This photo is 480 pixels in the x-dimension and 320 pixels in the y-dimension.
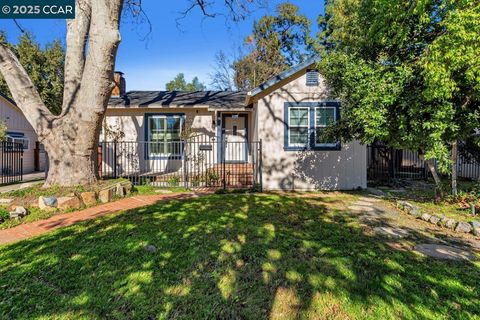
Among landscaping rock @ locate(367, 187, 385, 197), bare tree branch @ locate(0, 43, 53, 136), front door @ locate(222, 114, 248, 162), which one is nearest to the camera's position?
bare tree branch @ locate(0, 43, 53, 136)

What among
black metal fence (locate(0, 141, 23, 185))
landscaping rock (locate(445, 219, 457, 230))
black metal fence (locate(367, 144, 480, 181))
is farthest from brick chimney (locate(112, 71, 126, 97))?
landscaping rock (locate(445, 219, 457, 230))

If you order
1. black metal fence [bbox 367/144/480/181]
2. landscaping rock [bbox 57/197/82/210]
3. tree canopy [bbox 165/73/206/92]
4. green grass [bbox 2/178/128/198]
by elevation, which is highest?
tree canopy [bbox 165/73/206/92]

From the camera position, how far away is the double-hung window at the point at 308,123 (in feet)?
30.1

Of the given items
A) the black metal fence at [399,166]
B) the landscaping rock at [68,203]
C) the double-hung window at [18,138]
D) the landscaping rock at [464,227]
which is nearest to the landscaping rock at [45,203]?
the landscaping rock at [68,203]

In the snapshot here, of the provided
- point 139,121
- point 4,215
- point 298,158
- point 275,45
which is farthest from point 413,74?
point 275,45

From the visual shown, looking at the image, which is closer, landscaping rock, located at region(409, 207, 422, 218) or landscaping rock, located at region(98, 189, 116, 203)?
landscaping rock, located at region(409, 207, 422, 218)

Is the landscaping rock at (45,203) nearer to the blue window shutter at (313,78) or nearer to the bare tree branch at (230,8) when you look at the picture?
the bare tree branch at (230,8)

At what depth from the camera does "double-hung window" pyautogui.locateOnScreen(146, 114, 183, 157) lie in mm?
12211

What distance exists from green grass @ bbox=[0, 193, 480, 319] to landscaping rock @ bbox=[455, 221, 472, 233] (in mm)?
1833

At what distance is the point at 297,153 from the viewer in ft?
30.3

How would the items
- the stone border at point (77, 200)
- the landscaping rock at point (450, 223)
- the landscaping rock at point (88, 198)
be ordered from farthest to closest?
the landscaping rock at point (88, 198)
the stone border at point (77, 200)
the landscaping rock at point (450, 223)

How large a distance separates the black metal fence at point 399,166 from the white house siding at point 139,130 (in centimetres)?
705

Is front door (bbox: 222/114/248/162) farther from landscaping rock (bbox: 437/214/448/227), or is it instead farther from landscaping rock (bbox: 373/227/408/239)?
landscaping rock (bbox: 437/214/448/227)

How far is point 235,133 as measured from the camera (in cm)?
1260
